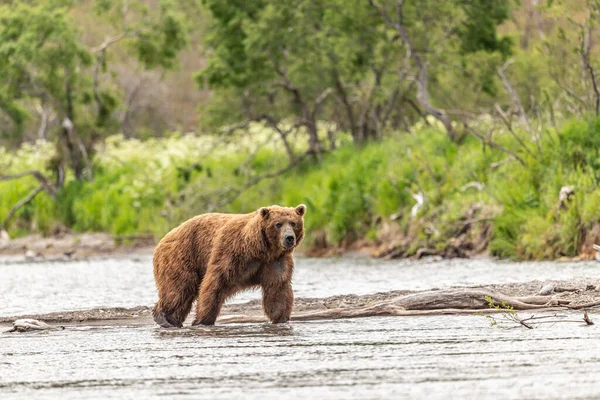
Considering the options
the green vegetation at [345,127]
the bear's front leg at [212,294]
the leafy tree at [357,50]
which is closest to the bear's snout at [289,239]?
the bear's front leg at [212,294]

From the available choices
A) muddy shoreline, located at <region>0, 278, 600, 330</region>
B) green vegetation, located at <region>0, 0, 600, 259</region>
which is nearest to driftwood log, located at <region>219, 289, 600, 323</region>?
muddy shoreline, located at <region>0, 278, 600, 330</region>

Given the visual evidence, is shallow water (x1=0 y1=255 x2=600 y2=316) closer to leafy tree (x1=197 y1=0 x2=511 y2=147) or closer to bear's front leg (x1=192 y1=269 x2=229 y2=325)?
bear's front leg (x1=192 y1=269 x2=229 y2=325)

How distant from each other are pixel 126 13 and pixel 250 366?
27.5m

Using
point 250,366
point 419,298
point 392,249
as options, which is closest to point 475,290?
point 419,298

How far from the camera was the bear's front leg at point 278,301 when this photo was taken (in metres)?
11.6

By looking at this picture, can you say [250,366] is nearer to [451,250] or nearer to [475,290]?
[475,290]

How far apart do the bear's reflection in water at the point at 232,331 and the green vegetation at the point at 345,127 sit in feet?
29.3

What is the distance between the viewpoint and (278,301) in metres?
11.7

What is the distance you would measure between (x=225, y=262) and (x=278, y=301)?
686 mm

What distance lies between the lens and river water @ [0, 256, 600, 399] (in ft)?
26.2

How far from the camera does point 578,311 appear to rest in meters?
12.0

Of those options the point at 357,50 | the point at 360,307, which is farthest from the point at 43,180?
the point at 360,307

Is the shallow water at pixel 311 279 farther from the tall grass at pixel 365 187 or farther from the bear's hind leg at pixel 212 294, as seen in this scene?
the bear's hind leg at pixel 212 294

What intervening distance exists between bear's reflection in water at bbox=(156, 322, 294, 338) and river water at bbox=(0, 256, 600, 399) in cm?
1
